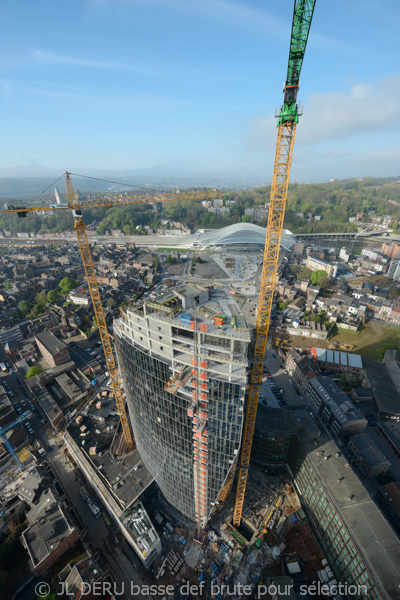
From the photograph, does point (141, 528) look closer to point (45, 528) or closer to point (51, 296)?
point (45, 528)

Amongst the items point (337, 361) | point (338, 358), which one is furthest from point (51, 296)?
point (338, 358)

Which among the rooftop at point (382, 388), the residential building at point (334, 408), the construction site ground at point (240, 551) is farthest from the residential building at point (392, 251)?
the construction site ground at point (240, 551)

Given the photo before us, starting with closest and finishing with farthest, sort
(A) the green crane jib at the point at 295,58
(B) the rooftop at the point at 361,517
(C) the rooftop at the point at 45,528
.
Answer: (A) the green crane jib at the point at 295,58, (B) the rooftop at the point at 361,517, (C) the rooftop at the point at 45,528

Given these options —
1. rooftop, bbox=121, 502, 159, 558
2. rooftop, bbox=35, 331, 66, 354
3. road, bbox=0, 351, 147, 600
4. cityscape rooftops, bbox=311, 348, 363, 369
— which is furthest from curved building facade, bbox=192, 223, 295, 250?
rooftop, bbox=121, 502, 159, 558

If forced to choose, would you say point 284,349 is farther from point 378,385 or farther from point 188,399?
point 188,399

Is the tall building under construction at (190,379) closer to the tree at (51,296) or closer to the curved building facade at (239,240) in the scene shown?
the tree at (51,296)
